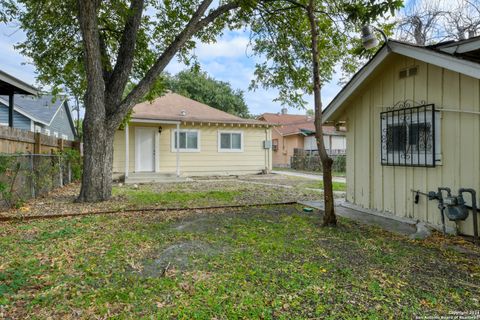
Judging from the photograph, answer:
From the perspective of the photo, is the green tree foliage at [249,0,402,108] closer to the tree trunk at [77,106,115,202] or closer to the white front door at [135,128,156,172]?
the tree trunk at [77,106,115,202]

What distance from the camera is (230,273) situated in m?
3.13

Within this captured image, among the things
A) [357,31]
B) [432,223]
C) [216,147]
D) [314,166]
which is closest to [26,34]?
[216,147]

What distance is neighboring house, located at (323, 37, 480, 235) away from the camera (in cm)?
431

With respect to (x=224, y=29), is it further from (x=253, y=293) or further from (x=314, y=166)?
(x=314, y=166)

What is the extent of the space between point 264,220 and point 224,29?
7087 millimetres

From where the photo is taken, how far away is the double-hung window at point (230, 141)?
15.4 meters

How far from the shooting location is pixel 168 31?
380 inches

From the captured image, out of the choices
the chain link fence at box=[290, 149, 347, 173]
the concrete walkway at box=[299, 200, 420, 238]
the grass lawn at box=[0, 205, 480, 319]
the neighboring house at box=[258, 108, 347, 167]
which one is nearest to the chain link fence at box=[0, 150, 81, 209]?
the grass lawn at box=[0, 205, 480, 319]

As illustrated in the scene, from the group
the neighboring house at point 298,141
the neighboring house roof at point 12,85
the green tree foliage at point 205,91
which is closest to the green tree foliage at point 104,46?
the neighboring house roof at point 12,85

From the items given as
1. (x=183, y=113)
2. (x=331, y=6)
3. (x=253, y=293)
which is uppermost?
(x=331, y=6)

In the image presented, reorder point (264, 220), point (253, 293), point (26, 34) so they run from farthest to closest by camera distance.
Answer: point (26, 34), point (264, 220), point (253, 293)

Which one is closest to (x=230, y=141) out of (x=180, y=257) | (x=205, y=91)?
(x=180, y=257)

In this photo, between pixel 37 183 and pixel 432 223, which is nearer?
pixel 432 223

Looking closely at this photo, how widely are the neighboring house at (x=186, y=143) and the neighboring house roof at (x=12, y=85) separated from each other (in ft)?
12.3
